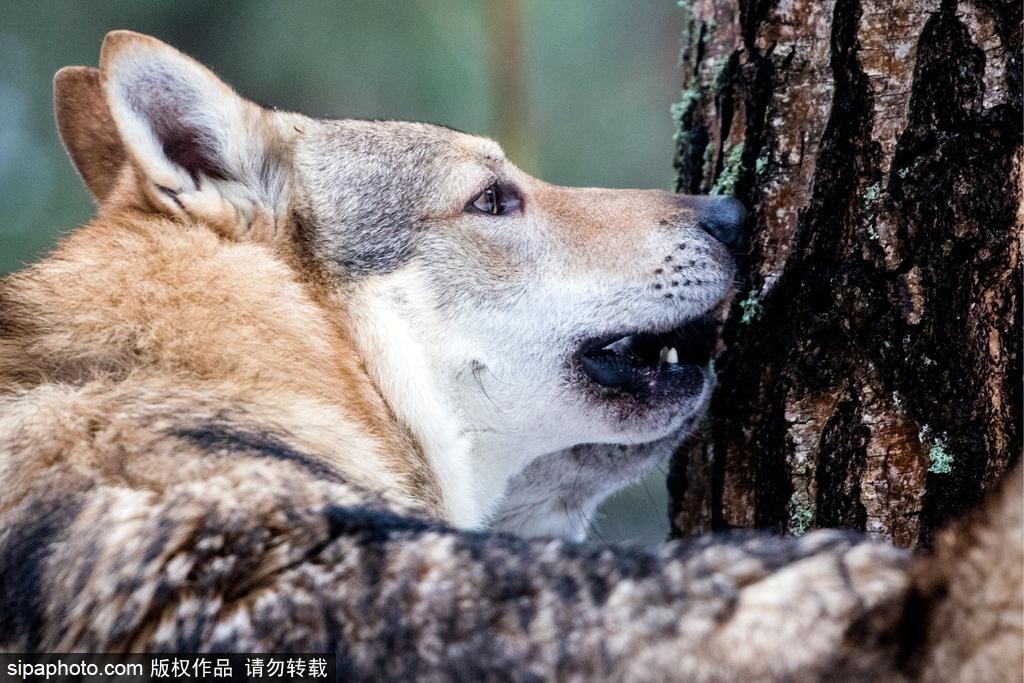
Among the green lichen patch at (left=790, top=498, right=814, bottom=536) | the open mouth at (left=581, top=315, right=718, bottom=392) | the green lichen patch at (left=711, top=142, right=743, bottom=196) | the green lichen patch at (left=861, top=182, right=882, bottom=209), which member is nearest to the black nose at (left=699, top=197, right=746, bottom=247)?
→ the green lichen patch at (left=711, top=142, right=743, bottom=196)

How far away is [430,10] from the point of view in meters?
8.66

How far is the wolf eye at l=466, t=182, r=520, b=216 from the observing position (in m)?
3.47

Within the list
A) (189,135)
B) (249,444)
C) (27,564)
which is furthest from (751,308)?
(27,564)

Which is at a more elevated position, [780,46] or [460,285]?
[780,46]

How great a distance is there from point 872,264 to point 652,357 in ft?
2.71

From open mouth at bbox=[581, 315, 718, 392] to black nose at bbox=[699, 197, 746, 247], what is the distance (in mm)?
282

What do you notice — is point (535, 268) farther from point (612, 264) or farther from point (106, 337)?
point (106, 337)

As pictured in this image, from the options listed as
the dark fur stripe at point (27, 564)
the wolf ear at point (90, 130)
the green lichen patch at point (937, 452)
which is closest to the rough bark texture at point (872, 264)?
the green lichen patch at point (937, 452)

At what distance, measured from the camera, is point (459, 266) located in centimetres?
331

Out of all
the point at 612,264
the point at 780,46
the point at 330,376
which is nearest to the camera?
the point at 330,376

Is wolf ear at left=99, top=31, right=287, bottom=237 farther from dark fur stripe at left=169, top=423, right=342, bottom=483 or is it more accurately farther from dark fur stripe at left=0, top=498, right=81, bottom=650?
dark fur stripe at left=0, top=498, right=81, bottom=650

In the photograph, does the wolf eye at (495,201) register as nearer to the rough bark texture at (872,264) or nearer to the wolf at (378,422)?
the wolf at (378,422)

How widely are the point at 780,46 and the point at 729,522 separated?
4.77 feet

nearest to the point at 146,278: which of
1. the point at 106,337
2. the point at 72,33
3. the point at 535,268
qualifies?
the point at 106,337
